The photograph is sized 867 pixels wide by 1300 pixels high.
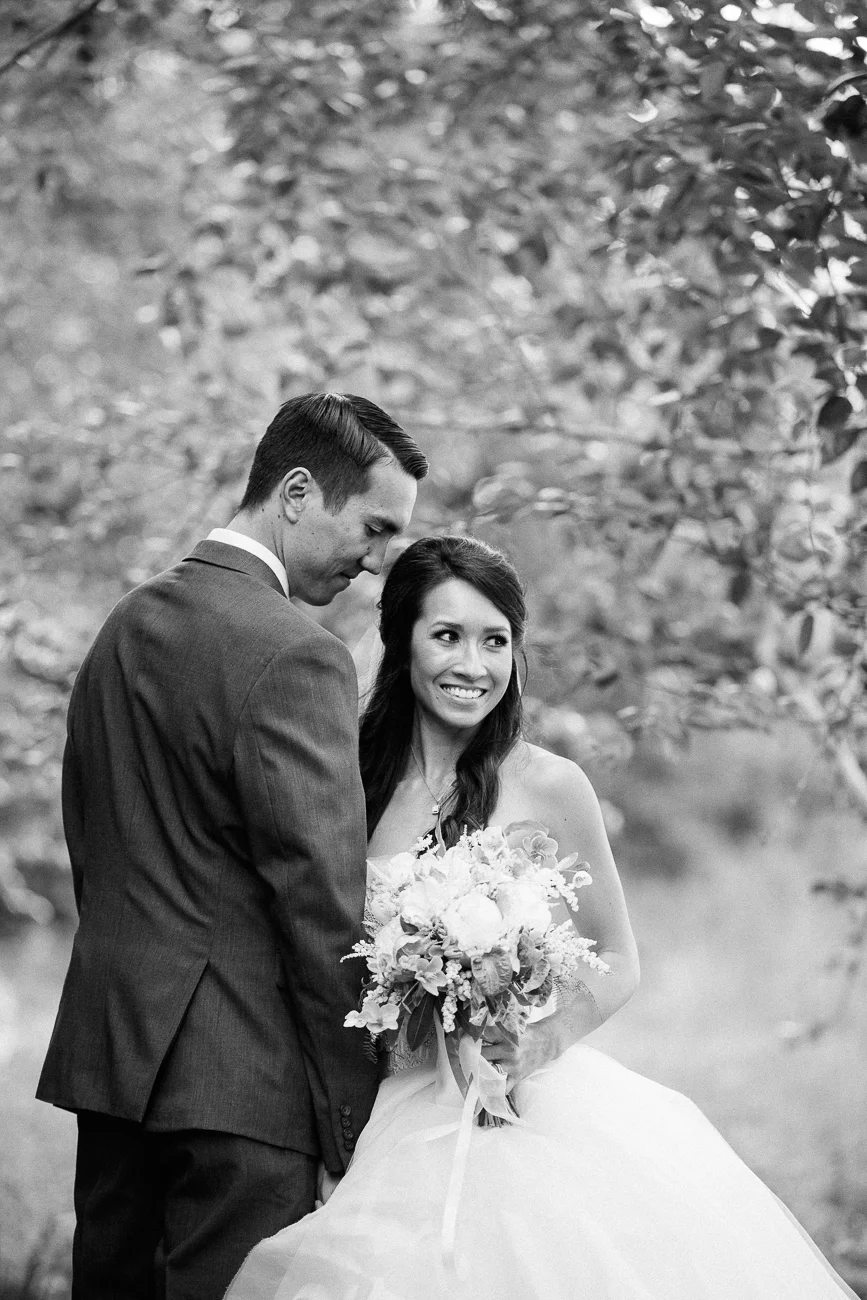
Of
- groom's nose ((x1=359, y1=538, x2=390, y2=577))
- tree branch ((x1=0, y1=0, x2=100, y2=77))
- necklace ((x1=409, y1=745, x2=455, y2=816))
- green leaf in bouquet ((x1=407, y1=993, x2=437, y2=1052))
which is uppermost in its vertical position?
tree branch ((x1=0, y1=0, x2=100, y2=77))

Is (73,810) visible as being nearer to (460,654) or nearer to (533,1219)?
(460,654)

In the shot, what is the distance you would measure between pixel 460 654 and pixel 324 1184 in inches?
46.9

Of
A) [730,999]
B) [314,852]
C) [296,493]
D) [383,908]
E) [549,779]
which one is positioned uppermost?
[296,493]

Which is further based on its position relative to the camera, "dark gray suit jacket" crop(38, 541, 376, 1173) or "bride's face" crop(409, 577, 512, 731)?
"bride's face" crop(409, 577, 512, 731)

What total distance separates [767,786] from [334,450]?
1258cm

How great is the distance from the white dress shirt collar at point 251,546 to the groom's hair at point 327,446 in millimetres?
85

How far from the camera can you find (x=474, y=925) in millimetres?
2330

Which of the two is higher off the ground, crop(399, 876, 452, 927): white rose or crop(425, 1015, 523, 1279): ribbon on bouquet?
crop(399, 876, 452, 927): white rose

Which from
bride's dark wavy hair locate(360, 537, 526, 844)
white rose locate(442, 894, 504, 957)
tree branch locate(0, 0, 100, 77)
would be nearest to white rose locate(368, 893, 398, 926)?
white rose locate(442, 894, 504, 957)

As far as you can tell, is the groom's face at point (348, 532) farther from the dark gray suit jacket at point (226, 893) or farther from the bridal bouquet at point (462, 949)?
the bridal bouquet at point (462, 949)

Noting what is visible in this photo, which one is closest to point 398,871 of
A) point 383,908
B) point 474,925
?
point 383,908

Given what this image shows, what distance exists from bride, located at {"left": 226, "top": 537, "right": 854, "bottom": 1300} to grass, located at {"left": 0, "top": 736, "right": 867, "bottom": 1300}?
1.13 m

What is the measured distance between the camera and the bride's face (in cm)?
311

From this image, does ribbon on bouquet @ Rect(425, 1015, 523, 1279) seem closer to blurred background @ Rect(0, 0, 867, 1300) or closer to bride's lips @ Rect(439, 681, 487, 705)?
bride's lips @ Rect(439, 681, 487, 705)
